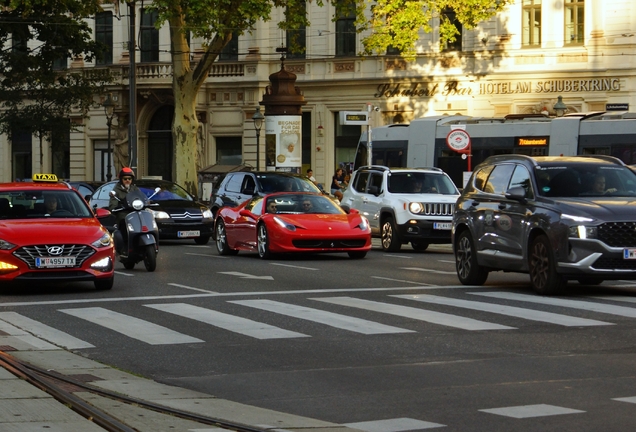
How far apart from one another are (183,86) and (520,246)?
29653 millimetres

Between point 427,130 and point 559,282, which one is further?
point 427,130

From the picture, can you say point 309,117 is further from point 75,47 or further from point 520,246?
point 520,246

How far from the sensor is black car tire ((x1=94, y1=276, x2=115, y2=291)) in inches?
690

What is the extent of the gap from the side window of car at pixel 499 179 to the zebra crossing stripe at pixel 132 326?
5586 millimetres

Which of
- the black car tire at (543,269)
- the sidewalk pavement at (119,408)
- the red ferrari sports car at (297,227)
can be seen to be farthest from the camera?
the red ferrari sports car at (297,227)

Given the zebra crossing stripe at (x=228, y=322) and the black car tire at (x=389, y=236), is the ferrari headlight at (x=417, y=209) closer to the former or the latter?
the black car tire at (x=389, y=236)

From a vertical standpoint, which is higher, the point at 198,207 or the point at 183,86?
the point at 183,86

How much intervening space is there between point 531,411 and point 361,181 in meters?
22.4

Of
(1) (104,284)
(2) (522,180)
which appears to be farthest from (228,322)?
(2) (522,180)

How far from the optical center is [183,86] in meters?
45.0

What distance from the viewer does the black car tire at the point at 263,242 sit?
2461 centimetres

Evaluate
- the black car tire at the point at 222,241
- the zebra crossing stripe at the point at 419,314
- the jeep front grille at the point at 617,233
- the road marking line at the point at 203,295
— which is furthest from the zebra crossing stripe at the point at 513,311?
the black car tire at the point at 222,241

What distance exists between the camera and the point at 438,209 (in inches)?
1095

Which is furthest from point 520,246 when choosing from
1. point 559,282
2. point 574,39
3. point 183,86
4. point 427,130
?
point 574,39
